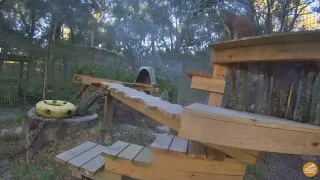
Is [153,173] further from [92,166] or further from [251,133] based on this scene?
[251,133]

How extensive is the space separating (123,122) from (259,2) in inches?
102

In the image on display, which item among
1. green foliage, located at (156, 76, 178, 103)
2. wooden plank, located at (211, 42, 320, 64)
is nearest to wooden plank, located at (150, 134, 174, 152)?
wooden plank, located at (211, 42, 320, 64)

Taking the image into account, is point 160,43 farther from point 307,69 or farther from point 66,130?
point 307,69

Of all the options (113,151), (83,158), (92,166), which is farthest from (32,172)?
(113,151)

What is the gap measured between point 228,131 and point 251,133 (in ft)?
0.23

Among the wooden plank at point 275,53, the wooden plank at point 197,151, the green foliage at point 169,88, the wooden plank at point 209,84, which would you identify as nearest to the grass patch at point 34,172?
the wooden plank at point 209,84

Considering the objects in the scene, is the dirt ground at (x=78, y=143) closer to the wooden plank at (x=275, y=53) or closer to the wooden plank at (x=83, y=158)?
the wooden plank at (x=83, y=158)

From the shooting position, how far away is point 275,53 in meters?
1.04

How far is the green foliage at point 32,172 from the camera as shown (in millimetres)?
2608

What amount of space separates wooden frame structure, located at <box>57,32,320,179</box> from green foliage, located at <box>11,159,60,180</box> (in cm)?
137

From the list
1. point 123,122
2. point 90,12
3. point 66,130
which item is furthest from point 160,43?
point 66,130

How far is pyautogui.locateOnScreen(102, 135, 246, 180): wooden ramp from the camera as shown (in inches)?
42.8

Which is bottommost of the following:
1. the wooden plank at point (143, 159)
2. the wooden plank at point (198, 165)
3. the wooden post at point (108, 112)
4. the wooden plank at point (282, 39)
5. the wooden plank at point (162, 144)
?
the wooden post at point (108, 112)

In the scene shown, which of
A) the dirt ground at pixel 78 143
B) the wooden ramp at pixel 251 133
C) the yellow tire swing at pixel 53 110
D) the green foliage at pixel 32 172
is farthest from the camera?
the yellow tire swing at pixel 53 110
